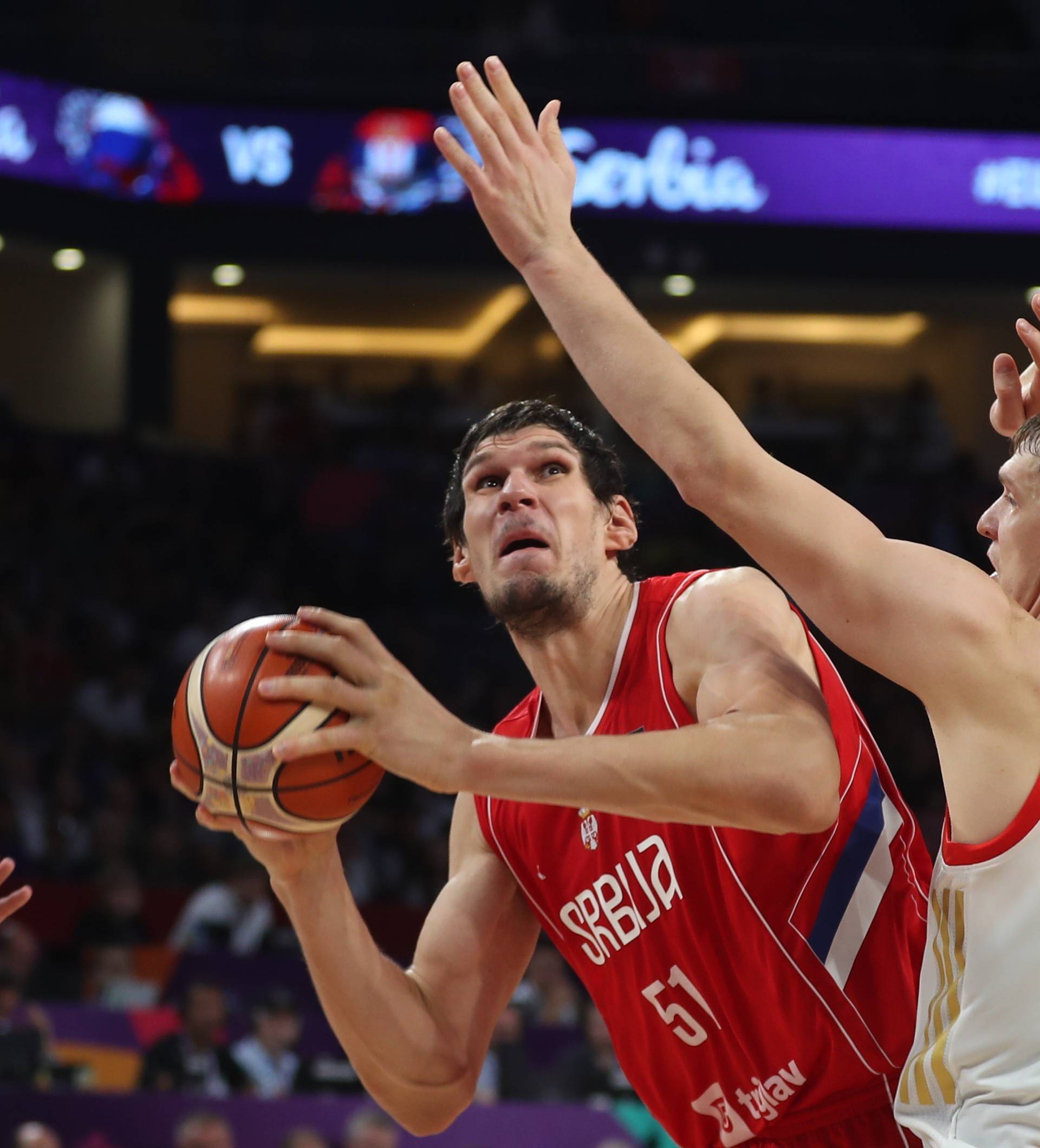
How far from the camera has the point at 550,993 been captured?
9.58m

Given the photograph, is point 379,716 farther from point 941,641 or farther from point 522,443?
point 522,443

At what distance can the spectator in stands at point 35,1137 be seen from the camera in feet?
21.7

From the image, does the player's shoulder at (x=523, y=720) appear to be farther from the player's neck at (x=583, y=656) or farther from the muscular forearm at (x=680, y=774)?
the muscular forearm at (x=680, y=774)

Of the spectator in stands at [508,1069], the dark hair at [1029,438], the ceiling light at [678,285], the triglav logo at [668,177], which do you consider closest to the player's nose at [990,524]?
the dark hair at [1029,438]

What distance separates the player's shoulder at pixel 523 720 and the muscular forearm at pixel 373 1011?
64cm

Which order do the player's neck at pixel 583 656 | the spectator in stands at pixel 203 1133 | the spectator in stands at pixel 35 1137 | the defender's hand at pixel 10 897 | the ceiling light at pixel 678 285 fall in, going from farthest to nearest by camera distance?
1. the ceiling light at pixel 678 285
2. the spectator in stands at pixel 203 1133
3. the spectator in stands at pixel 35 1137
4. the player's neck at pixel 583 656
5. the defender's hand at pixel 10 897

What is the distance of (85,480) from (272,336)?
5803 millimetres

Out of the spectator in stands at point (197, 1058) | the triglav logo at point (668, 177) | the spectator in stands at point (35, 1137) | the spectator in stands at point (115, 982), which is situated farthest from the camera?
the triglav logo at point (668, 177)

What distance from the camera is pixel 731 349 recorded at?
20.2 m

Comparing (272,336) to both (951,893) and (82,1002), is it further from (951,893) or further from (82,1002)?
(951,893)

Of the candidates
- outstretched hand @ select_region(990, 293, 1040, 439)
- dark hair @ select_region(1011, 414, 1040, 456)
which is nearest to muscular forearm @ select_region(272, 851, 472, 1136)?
dark hair @ select_region(1011, 414, 1040, 456)

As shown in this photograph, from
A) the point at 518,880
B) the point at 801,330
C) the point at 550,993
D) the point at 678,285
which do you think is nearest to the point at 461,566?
the point at 518,880

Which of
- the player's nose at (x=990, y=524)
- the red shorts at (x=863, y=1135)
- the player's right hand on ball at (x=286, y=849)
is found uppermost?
the player's nose at (x=990, y=524)

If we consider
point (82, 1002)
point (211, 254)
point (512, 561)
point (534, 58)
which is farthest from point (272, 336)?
point (512, 561)
